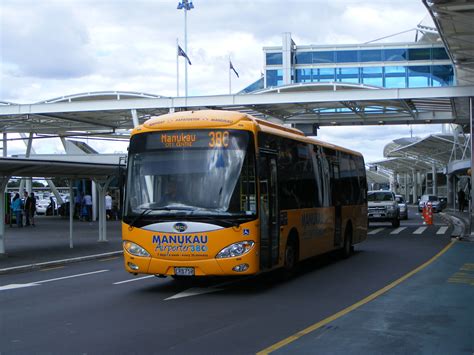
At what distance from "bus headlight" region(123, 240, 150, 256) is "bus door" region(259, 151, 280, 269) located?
2142 millimetres

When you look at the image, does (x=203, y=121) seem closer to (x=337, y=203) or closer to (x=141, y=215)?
(x=141, y=215)

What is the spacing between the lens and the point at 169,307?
399 inches

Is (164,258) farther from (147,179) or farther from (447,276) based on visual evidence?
(447,276)

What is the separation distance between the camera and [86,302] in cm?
1080

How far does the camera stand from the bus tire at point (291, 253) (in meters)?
13.0

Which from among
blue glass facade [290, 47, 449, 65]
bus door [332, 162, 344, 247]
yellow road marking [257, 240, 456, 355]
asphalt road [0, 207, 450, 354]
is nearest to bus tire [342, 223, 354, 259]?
bus door [332, 162, 344, 247]

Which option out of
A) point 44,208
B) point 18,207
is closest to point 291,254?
point 18,207

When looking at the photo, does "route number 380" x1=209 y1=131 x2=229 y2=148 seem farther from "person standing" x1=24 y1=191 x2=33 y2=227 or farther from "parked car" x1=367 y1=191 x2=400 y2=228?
"person standing" x1=24 y1=191 x2=33 y2=227

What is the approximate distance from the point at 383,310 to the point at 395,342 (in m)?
2.02

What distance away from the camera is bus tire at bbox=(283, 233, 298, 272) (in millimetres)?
12992

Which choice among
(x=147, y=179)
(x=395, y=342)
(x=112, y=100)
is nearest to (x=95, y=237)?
(x=112, y=100)

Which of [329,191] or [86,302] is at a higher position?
[329,191]

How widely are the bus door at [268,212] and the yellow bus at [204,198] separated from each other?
19 mm

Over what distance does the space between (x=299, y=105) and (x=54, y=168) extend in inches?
671
